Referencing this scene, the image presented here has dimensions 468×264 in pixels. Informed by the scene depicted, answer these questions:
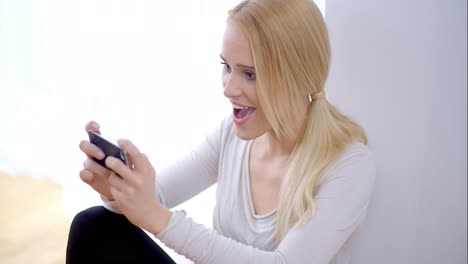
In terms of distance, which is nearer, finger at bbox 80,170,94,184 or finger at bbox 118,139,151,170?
finger at bbox 118,139,151,170

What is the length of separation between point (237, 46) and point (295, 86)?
0.13 metres

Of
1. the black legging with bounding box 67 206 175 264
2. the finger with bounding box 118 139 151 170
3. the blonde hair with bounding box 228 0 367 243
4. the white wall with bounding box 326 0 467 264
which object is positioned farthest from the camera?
the white wall with bounding box 326 0 467 264

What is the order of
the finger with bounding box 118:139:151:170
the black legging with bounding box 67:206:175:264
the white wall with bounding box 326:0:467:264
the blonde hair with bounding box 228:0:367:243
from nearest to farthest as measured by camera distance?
1. the finger with bounding box 118:139:151:170
2. the blonde hair with bounding box 228:0:367:243
3. the black legging with bounding box 67:206:175:264
4. the white wall with bounding box 326:0:467:264

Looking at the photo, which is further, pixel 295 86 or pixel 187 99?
pixel 187 99

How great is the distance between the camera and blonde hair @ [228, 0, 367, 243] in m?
0.98

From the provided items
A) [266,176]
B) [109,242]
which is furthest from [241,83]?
[109,242]

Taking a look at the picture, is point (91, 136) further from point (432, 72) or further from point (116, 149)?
point (432, 72)

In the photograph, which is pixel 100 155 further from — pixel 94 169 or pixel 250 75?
pixel 250 75

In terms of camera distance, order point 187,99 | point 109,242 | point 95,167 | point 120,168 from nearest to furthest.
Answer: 1. point 120,168
2. point 95,167
3. point 109,242
4. point 187,99

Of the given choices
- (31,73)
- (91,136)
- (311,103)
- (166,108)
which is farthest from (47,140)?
(311,103)

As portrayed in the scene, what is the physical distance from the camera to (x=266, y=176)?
3.85 feet

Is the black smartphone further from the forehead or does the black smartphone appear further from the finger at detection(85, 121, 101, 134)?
the forehead

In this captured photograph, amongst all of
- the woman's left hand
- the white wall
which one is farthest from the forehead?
the white wall

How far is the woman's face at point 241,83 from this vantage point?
100cm
